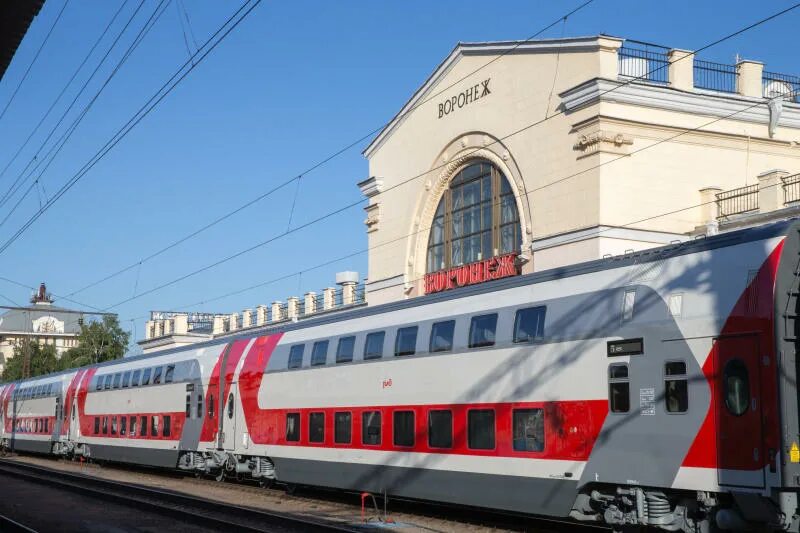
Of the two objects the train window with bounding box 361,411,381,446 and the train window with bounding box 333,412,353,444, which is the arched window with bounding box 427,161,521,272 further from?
the train window with bounding box 361,411,381,446

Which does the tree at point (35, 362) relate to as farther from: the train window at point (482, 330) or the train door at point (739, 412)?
the train door at point (739, 412)

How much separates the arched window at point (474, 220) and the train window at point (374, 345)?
61.7 feet

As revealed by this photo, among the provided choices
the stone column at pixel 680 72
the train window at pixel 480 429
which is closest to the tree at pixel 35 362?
the stone column at pixel 680 72

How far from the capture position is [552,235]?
36656mm

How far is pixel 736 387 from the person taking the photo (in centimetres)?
1277

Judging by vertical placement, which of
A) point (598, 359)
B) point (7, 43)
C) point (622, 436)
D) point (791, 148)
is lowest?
point (622, 436)

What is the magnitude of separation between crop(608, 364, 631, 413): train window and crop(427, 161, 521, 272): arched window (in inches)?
966

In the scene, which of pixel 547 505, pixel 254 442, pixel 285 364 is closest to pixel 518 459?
pixel 547 505

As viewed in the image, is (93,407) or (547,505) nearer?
(547,505)

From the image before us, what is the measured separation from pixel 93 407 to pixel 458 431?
2593 centimetres

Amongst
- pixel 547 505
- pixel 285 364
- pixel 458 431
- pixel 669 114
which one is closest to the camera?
pixel 547 505

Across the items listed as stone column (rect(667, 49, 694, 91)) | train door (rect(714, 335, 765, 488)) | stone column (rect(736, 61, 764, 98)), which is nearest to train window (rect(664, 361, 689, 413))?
train door (rect(714, 335, 765, 488))

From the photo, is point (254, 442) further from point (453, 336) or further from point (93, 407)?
point (93, 407)

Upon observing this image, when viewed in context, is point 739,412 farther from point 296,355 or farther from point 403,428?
point 296,355
